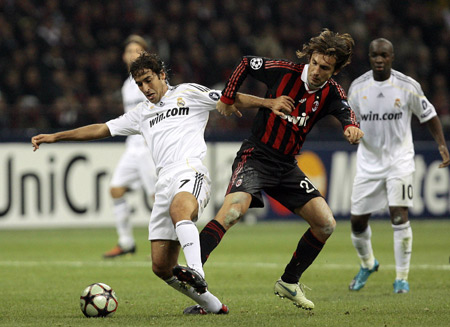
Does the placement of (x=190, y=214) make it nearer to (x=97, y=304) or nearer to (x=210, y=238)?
(x=210, y=238)

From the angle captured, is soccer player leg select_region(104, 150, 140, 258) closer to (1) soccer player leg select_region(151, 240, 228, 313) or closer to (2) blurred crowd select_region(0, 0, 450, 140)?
(2) blurred crowd select_region(0, 0, 450, 140)

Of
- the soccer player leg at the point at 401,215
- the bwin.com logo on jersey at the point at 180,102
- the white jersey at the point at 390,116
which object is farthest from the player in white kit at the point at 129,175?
the bwin.com logo on jersey at the point at 180,102

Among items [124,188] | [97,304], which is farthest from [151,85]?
[124,188]

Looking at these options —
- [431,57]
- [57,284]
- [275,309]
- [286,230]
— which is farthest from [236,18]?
[275,309]

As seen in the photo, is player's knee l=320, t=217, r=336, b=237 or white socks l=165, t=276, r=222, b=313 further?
player's knee l=320, t=217, r=336, b=237

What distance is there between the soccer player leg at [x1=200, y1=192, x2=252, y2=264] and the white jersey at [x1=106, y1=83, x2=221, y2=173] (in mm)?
491

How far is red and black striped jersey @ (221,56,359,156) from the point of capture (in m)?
6.52

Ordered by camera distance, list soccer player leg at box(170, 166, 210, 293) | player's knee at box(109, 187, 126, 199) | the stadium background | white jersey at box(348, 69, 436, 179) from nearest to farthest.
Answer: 1. soccer player leg at box(170, 166, 210, 293)
2. white jersey at box(348, 69, 436, 179)
3. player's knee at box(109, 187, 126, 199)
4. the stadium background

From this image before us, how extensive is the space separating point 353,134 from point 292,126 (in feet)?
2.08

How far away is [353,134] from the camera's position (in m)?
6.08

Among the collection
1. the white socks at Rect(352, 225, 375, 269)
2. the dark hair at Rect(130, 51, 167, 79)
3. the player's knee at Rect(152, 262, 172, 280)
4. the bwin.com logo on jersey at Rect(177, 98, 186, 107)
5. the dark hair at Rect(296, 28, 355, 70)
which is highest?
the dark hair at Rect(296, 28, 355, 70)

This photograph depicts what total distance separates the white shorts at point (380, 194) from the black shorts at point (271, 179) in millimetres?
1755

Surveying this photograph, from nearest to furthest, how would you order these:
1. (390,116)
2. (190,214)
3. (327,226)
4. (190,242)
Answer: (190,242) → (190,214) → (327,226) → (390,116)

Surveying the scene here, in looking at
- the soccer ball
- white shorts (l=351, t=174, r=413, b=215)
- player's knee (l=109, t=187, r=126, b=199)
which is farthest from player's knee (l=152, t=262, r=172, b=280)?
player's knee (l=109, t=187, r=126, b=199)
